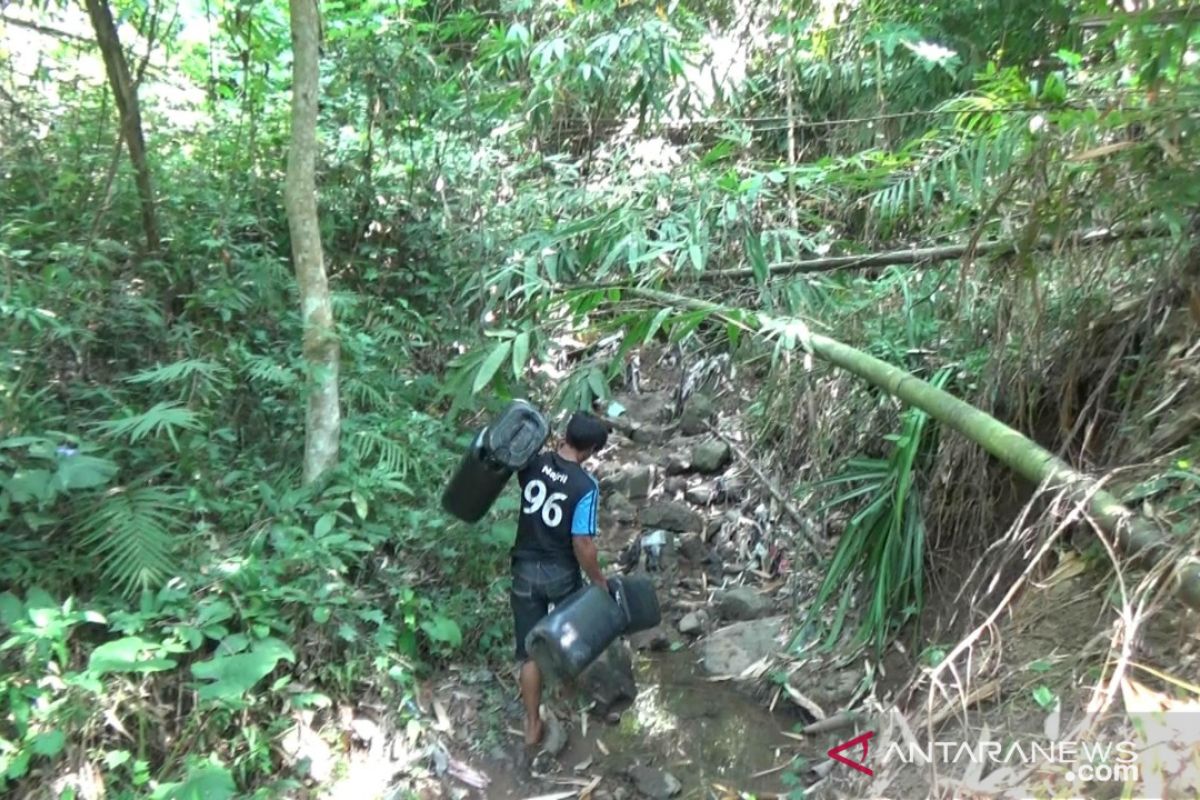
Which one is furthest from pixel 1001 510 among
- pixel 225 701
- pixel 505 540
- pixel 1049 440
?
pixel 225 701

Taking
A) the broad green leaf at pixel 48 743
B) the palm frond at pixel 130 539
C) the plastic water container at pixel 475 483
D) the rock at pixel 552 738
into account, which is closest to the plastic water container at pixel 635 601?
the rock at pixel 552 738

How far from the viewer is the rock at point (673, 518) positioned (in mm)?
5652

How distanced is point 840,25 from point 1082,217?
371cm

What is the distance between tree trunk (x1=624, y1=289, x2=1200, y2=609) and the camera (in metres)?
2.43

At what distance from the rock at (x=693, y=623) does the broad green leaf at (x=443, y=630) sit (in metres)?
1.30

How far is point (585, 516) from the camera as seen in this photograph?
3.77 meters

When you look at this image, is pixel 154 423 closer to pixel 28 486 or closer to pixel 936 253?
pixel 28 486

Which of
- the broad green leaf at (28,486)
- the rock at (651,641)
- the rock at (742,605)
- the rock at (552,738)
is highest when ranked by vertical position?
the broad green leaf at (28,486)

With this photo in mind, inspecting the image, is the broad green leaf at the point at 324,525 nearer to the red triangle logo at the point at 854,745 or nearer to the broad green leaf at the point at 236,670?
the broad green leaf at the point at 236,670

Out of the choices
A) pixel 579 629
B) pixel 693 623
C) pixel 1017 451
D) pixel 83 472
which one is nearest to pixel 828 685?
pixel 693 623

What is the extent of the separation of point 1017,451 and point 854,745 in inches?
56.6

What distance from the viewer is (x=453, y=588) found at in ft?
14.6

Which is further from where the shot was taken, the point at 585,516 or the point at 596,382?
the point at 596,382

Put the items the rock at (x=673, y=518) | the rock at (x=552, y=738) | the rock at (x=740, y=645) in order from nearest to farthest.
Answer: the rock at (x=552, y=738)
the rock at (x=740, y=645)
the rock at (x=673, y=518)
